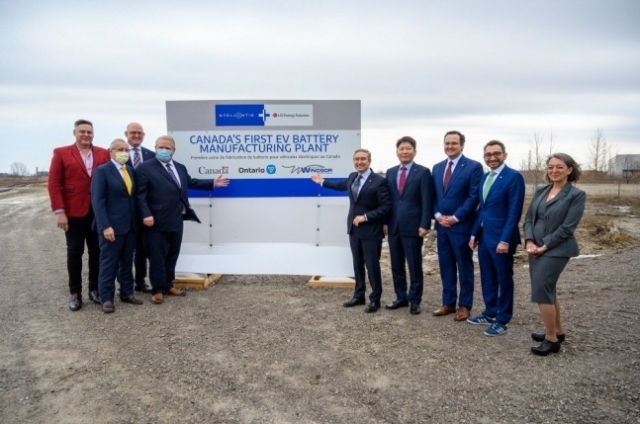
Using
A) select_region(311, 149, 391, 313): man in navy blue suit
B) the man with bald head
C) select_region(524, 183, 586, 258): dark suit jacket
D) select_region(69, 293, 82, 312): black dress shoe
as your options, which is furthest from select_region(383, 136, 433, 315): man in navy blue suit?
select_region(69, 293, 82, 312): black dress shoe

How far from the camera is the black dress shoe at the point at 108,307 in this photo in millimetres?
5500

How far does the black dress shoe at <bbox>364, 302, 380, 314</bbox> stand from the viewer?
18.4 feet

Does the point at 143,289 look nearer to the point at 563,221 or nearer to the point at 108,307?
the point at 108,307

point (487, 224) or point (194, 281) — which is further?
point (194, 281)

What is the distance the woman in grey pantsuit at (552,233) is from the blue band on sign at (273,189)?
3.20m

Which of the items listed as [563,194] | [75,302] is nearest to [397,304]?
[563,194]

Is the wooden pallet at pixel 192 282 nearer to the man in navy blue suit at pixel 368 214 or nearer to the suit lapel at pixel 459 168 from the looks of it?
the man in navy blue suit at pixel 368 214

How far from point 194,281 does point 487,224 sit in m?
4.28

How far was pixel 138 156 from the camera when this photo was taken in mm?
6344

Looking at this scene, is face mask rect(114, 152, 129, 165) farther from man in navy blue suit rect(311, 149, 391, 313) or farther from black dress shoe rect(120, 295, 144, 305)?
man in navy blue suit rect(311, 149, 391, 313)

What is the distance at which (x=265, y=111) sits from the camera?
682 cm

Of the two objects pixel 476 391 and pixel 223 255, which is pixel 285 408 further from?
pixel 223 255

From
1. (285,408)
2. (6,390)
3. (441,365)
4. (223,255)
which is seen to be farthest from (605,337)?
(6,390)

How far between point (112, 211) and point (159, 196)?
0.64 metres
